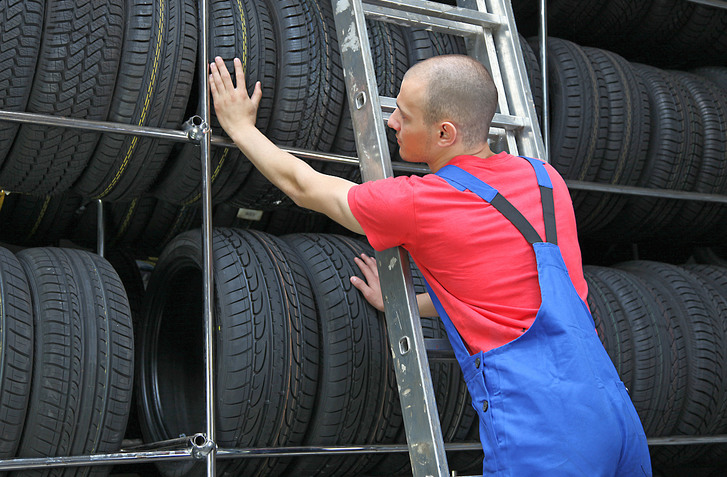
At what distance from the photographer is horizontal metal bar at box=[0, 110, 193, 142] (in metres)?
2.46

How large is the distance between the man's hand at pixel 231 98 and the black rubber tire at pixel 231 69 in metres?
0.09

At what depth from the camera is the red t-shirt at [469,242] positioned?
2020mm

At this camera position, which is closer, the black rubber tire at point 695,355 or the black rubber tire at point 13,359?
the black rubber tire at point 13,359

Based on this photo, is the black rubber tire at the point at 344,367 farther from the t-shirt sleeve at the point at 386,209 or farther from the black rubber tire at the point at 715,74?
the black rubber tire at the point at 715,74

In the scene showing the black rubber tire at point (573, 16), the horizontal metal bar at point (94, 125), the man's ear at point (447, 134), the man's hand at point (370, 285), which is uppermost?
the black rubber tire at point (573, 16)

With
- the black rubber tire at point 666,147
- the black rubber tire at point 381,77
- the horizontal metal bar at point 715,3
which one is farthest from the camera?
the horizontal metal bar at point 715,3

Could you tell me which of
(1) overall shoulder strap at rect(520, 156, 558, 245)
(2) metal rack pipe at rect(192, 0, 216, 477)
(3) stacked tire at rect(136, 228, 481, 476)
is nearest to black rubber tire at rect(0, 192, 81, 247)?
(3) stacked tire at rect(136, 228, 481, 476)

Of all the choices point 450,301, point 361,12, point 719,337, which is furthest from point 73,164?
point 719,337

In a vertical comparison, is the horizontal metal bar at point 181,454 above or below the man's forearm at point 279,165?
below

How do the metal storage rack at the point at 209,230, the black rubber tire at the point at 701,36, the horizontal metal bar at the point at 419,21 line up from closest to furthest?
the metal storage rack at the point at 209,230 < the horizontal metal bar at the point at 419,21 < the black rubber tire at the point at 701,36

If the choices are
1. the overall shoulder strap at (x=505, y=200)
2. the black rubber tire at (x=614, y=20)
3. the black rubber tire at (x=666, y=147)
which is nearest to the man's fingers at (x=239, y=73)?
the overall shoulder strap at (x=505, y=200)

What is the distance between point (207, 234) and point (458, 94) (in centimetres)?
98

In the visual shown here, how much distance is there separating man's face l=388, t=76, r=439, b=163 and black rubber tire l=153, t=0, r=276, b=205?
0.73 m

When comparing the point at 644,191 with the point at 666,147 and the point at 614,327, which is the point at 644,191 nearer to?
the point at 666,147
